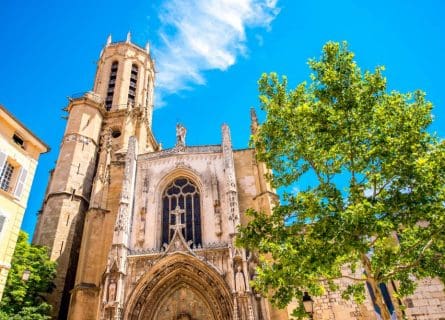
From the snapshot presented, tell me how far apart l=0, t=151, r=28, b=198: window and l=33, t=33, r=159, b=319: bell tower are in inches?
235

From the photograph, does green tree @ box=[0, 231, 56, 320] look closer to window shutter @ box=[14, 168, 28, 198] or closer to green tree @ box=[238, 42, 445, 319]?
window shutter @ box=[14, 168, 28, 198]

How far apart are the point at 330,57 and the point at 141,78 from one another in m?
27.7

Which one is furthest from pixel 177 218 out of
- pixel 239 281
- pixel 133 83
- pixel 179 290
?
pixel 133 83

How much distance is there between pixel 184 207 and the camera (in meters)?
19.2

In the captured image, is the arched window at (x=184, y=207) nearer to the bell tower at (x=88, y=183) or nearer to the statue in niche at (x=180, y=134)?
the statue in niche at (x=180, y=134)

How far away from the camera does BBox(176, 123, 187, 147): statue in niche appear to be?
21.8 meters

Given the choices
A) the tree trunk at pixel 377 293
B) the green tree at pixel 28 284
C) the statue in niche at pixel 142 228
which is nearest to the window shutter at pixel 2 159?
the green tree at pixel 28 284

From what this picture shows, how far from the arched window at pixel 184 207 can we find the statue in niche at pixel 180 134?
2616 mm

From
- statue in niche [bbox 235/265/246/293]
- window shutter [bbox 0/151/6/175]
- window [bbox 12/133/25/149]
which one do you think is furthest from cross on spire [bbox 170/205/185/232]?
window shutter [bbox 0/151/6/175]

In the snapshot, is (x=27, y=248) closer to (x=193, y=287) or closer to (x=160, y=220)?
(x=160, y=220)

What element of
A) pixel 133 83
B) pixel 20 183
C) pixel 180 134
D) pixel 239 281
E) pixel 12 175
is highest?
pixel 133 83

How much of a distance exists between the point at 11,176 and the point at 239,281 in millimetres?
10190

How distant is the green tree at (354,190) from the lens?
26.7 ft

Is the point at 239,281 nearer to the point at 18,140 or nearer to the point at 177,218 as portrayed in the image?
the point at 177,218
